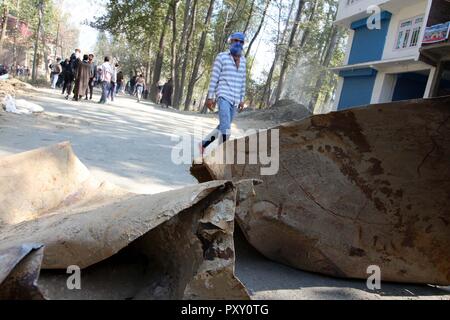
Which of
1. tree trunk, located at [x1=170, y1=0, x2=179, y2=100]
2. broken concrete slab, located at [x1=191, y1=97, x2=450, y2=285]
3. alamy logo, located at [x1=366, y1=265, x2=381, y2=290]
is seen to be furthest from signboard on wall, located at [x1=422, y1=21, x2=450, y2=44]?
tree trunk, located at [x1=170, y1=0, x2=179, y2=100]

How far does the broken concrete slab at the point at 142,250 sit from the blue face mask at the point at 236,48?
3.77m

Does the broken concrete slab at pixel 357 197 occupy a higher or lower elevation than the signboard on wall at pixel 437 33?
lower

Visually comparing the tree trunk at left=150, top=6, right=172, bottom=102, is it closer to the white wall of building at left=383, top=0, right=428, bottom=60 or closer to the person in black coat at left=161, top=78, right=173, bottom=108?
the person in black coat at left=161, top=78, right=173, bottom=108

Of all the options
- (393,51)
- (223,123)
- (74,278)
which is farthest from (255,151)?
(393,51)

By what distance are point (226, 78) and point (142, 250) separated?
3774mm

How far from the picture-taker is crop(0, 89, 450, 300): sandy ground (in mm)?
2703

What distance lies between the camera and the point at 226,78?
562cm

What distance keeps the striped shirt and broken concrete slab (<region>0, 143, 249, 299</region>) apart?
360 centimetres

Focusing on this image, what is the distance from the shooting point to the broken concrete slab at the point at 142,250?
1.66 metres

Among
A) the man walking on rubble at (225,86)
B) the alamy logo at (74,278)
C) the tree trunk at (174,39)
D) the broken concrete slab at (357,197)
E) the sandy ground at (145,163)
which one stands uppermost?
the tree trunk at (174,39)

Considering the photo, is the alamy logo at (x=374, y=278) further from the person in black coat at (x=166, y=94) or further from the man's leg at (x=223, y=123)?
the person in black coat at (x=166, y=94)

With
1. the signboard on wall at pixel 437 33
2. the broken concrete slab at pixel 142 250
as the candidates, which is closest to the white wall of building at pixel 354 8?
the signboard on wall at pixel 437 33

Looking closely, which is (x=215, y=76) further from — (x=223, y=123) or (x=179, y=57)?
(x=179, y=57)
